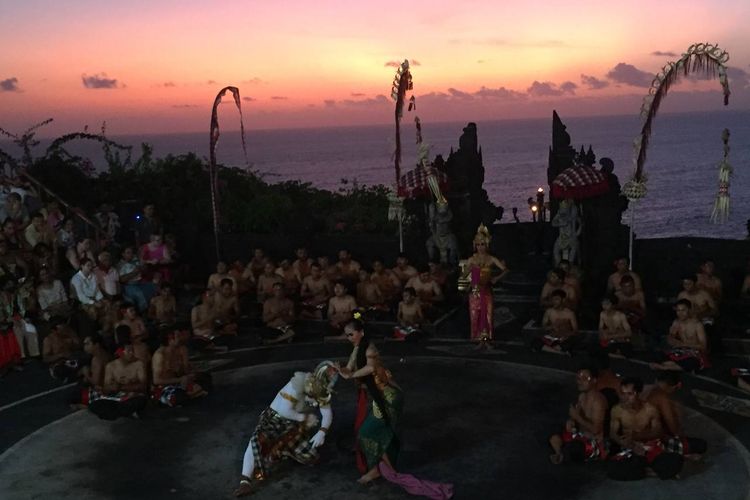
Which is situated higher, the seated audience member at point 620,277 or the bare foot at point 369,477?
the seated audience member at point 620,277

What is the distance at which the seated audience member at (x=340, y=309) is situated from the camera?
16156mm

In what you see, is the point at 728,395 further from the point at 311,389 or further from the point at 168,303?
the point at 168,303

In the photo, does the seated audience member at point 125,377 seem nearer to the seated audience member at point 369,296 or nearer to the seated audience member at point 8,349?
the seated audience member at point 8,349

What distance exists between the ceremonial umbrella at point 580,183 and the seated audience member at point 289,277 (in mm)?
5956

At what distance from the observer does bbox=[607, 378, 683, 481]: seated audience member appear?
9.25 meters

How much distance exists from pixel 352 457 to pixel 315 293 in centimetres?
774

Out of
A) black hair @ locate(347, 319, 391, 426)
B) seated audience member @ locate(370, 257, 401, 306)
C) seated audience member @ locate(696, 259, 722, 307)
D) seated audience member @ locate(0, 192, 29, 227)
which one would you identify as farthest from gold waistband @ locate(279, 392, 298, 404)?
seated audience member @ locate(0, 192, 29, 227)

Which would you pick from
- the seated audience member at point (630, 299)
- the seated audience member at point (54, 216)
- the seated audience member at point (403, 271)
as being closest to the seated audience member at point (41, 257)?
the seated audience member at point (54, 216)

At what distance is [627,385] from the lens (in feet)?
30.6

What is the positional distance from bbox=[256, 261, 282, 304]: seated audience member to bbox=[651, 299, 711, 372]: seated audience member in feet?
26.8

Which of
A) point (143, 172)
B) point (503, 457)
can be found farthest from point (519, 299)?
point (143, 172)

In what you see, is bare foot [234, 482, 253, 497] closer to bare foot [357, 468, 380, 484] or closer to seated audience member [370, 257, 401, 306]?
bare foot [357, 468, 380, 484]

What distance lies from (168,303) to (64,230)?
434 centimetres

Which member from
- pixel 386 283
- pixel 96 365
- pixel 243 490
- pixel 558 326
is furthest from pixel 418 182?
pixel 243 490
